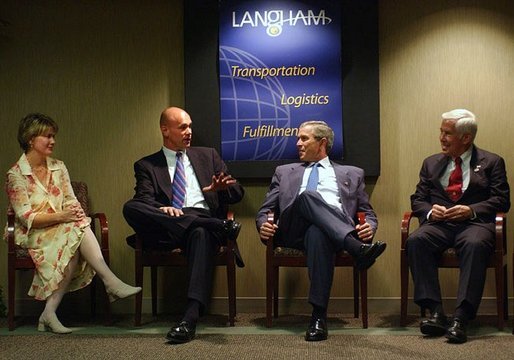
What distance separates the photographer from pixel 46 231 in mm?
5082

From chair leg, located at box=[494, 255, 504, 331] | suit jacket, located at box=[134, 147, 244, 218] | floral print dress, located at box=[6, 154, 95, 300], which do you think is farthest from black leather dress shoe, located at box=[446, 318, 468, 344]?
floral print dress, located at box=[6, 154, 95, 300]

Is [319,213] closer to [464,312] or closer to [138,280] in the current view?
[464,312]

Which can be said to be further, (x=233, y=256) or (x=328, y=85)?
(x=328, y=85)

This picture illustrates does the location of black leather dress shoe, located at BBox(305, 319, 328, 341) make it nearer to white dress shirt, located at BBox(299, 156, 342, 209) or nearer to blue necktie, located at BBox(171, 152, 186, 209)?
white dress shirt, located at BBox(299, 156, 342, 209)

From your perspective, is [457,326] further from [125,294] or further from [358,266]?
[125,294]

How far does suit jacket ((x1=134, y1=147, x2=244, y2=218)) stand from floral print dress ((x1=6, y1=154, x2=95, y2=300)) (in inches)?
17.4

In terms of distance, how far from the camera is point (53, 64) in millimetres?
5930

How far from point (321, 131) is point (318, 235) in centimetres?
87

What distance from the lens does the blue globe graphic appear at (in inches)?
227

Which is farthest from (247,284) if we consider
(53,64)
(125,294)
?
(53,64)

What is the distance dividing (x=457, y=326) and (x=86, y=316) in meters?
2.61

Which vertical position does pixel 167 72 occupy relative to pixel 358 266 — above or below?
above

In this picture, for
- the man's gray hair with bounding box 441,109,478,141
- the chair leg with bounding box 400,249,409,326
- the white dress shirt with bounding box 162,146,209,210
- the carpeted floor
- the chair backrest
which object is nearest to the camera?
the carpeted floor

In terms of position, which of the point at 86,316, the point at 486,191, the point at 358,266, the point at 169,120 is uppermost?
the point at 169,120
